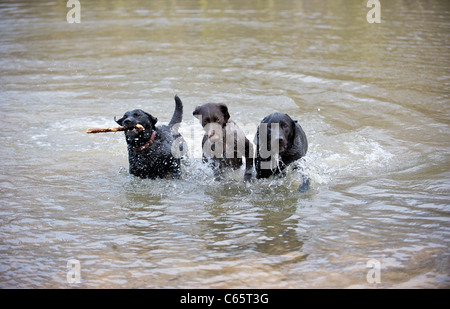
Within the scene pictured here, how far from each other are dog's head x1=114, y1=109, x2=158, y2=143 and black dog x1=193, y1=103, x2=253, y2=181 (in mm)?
740

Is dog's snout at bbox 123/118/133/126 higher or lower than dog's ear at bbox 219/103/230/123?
lower

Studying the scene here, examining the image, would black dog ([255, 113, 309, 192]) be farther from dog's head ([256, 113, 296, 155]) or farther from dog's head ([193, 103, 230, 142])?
dog's head ([193, 103, 230, 142])

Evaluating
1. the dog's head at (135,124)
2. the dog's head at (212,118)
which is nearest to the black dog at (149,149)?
the dog's head at (135,124)

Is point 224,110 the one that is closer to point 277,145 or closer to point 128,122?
point 277,145

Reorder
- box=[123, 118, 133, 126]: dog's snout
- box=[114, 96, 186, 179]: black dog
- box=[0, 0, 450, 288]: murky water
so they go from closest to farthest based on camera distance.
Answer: box=[0, 0, 450, 288]: murky water
box=[123, 118, 133, 126]: dog's snout
box=[114, 96, 186, 179]: black dog

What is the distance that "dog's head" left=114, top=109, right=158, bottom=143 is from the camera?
608 cm

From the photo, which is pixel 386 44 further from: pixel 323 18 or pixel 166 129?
pixel 166 129

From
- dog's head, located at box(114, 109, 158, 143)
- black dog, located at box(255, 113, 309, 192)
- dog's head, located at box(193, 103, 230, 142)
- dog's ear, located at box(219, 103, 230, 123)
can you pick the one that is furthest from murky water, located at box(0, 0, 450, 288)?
dog's ear, located at box(219, 103, 230, 123)

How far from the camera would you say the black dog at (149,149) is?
6.20 metres

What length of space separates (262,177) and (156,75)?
631 cm

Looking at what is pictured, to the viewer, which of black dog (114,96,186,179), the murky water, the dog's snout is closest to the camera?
the murky water

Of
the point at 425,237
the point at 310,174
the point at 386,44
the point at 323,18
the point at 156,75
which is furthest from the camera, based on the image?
the point at 323,18
